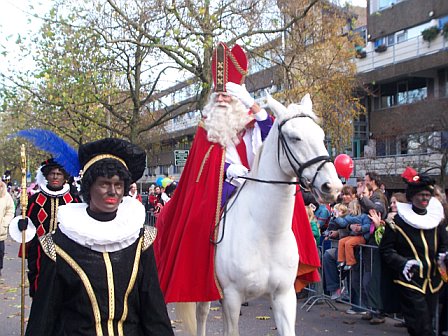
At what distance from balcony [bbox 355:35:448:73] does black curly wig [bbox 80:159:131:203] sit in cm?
2254

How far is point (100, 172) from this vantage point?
3096mm

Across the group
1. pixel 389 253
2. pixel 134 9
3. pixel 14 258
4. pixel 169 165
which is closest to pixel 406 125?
pixel 134 9

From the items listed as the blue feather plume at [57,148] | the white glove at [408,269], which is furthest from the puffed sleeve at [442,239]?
the blue feather plume at [57,148]

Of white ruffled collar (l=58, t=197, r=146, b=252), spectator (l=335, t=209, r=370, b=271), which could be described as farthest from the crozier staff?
spectator (l=335, t=209, r=370, b=271)

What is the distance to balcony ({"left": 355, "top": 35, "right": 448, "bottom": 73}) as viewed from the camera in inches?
949

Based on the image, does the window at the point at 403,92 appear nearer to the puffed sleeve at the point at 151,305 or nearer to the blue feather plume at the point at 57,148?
the blue feather plume at the point at 57,148

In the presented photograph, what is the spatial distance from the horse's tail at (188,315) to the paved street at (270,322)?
5.04ft

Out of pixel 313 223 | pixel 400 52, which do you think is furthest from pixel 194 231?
pixel 400 52

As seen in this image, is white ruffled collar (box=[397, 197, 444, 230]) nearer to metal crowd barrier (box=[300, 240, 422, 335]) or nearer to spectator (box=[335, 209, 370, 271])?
metal crowd barrier (box=[300, 240, 422, 335])

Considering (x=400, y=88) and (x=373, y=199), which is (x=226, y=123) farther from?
(x=400, y=88)

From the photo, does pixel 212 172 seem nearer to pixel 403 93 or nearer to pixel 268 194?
pixel 268 194

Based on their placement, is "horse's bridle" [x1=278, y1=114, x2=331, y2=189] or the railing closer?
"horse's bridle" [x1=278, y1=114, x2=331, y2=189]

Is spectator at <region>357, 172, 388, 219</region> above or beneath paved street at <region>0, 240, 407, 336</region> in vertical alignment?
above

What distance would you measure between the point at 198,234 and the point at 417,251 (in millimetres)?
2168
